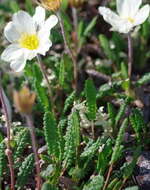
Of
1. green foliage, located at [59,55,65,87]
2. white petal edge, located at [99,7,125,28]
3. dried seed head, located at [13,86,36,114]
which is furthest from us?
green foliage, located at [59,55,65,87]

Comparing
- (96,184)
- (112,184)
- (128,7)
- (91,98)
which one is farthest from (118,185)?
(128,7)

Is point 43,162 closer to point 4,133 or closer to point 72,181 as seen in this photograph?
point 72,181

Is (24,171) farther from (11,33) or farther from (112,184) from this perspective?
(11,33)

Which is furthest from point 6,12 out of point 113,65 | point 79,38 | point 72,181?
point 72,181

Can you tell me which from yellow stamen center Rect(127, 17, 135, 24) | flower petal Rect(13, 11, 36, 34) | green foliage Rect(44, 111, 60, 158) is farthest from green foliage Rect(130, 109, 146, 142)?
flower petal Rect(13, 11, 36, 34)

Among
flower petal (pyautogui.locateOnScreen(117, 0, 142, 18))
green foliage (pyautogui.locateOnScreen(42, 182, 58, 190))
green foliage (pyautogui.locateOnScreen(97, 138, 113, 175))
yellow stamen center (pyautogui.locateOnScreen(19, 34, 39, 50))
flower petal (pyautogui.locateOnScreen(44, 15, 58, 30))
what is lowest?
green foliage (pyautogui.locateOnScreen(42, 182, 58, 190))

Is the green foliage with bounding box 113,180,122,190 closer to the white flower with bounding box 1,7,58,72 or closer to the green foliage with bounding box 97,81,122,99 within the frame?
the green foliage with bounding box 97,81,122,99

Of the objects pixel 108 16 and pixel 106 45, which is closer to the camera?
pixel 108 16
